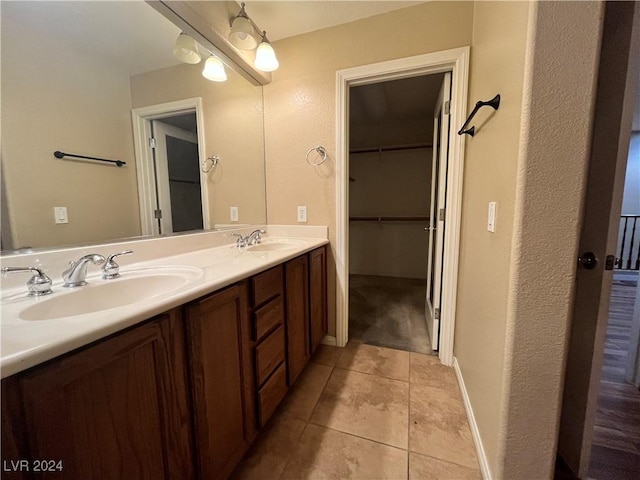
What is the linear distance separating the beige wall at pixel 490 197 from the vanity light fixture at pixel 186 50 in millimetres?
1498

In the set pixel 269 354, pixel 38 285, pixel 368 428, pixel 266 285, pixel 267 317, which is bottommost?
pixel 368 428

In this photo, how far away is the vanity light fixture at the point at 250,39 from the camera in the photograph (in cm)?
151

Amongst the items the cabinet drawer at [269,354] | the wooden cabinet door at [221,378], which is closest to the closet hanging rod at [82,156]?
the wooden cabinet door at [221,378]

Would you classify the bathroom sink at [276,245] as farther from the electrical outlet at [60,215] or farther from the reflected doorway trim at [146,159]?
the electrical outlet at [60,215]

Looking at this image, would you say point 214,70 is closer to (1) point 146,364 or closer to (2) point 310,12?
(2) point 310,12

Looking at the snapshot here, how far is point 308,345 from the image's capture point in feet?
5.31

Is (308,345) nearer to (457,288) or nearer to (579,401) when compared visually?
(457,288)

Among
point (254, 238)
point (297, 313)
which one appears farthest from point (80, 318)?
point (254, 238)

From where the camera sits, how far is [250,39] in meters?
1.61

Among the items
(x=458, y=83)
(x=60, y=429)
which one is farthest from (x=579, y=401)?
(x=458, y=83)

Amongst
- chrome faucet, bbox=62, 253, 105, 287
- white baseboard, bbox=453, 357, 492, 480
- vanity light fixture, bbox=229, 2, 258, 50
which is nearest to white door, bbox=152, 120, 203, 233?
chrome faucet, bbox=62, 253, 105, 287

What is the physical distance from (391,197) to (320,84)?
7.70ft

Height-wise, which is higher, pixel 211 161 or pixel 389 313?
pixel 211 161

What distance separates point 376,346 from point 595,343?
1.30 metres
